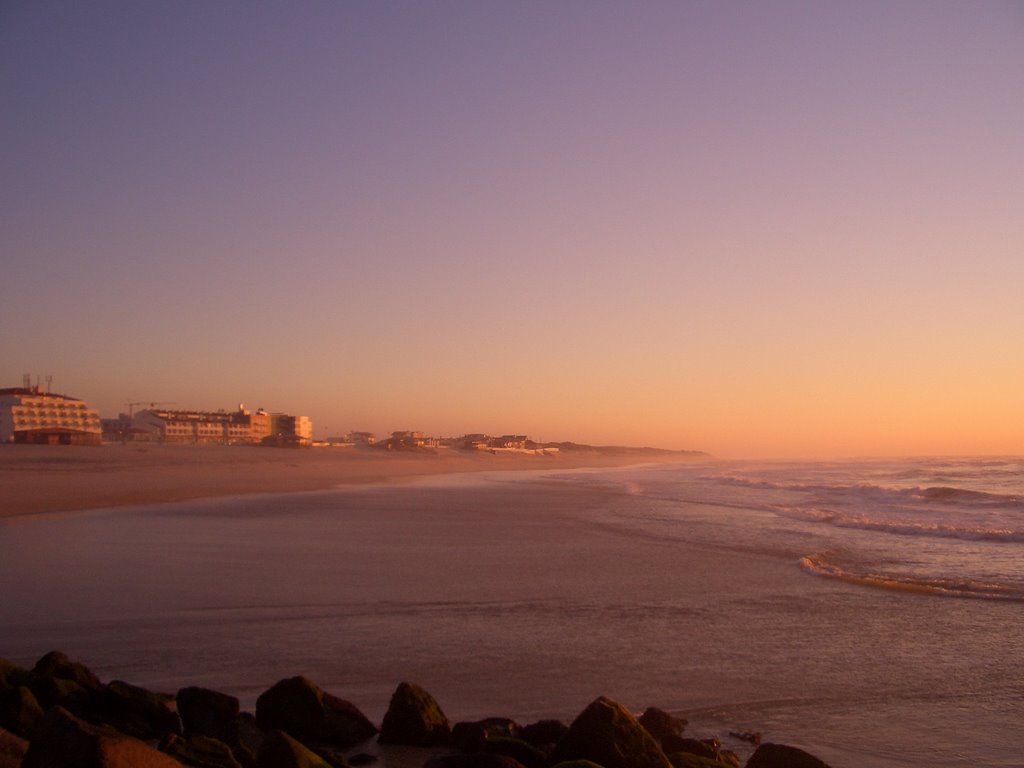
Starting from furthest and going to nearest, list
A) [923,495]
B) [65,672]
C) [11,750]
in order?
[923,495]
[65,672]
[11,750]

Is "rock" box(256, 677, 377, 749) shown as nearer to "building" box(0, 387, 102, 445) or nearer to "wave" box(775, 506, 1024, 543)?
"wave" box(775, 506, 1024, 543)

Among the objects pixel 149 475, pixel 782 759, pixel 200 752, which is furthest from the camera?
pixel 149 475

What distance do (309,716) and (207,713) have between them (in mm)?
716

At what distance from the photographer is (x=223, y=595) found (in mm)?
10516

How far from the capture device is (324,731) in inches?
223

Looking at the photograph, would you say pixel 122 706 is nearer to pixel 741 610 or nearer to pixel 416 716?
pixel 416 716

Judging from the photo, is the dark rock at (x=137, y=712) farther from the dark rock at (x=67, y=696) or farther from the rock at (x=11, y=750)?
A: the rock at (x=11, y=750)

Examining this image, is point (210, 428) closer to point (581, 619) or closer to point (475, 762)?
point (581, 619)

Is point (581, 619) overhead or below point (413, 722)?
below

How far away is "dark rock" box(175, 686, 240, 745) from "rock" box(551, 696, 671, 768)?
2.28m

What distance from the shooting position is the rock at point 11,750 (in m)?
4.36

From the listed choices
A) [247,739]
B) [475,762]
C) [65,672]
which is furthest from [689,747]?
[65,672]

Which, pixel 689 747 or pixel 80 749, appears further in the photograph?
pixel 689 747

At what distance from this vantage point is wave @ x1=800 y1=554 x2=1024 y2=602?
1086 cm
